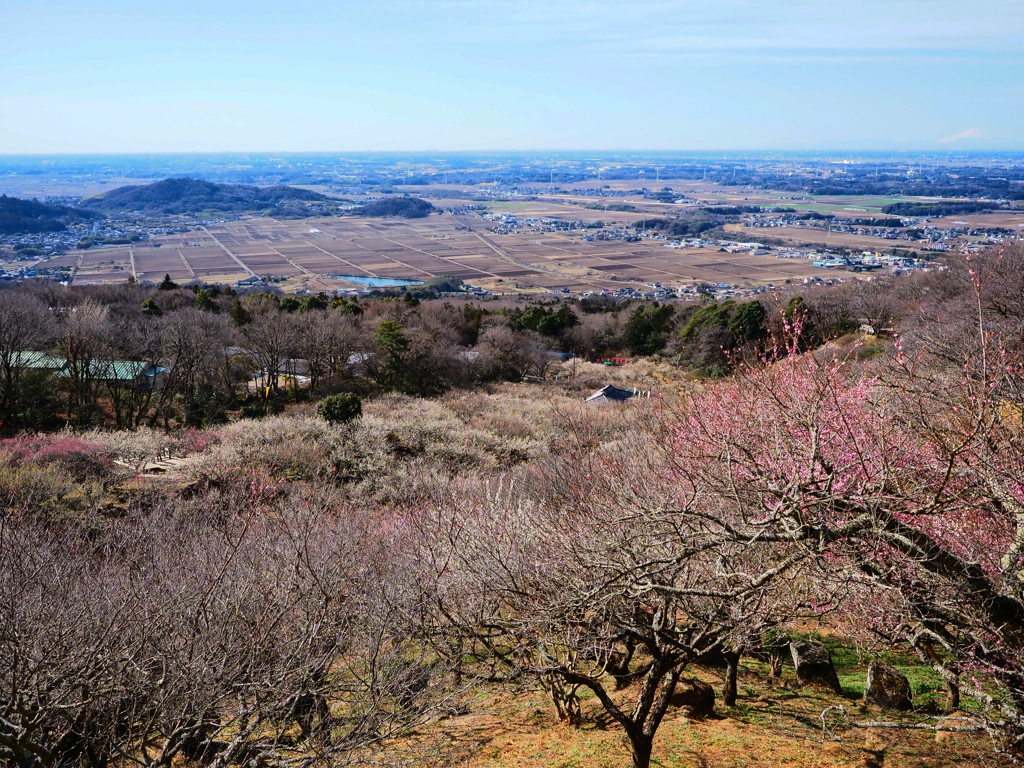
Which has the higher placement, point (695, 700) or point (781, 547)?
point (781, 547)

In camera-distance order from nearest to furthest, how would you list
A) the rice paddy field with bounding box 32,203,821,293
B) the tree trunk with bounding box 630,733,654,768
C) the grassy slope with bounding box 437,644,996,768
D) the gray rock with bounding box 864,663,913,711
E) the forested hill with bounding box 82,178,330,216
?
the tree trunk with bounding box 630,733,654,768 < the grassy slope with bounding box 437,644,996,768 < the gray rock with bounding box 864,663,913,711 < the rice paddy field with bounding box 32,203,821,293 < the forested hill with bounding box 82,178,330,216

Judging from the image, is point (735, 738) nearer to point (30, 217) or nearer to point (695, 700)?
point (695, 700)

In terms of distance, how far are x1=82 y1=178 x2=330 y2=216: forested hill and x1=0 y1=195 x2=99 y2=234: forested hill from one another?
23.3 metres

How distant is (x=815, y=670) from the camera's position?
902cm

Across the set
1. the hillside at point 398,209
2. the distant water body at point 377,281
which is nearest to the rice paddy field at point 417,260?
the distant water body at point 377,281

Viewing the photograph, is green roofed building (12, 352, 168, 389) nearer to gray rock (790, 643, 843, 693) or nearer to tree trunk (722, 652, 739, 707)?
tree trunk (722, 652, 739, 707)

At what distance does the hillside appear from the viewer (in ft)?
522

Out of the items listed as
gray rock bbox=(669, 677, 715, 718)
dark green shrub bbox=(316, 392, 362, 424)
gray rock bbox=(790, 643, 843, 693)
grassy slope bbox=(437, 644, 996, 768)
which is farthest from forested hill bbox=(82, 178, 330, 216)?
gray rock bbox=(669, 677, 715, 718)

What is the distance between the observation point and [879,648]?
29.3ft

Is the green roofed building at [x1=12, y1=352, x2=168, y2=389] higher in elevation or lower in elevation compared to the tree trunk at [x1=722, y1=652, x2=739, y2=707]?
higher

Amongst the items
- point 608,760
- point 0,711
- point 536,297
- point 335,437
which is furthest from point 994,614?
point 536,297

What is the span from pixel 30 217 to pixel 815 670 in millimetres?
131390

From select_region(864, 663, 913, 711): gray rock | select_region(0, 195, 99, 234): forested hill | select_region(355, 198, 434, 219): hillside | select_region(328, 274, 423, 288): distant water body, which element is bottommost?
select_region(864, 663, 913, 711): gray rock

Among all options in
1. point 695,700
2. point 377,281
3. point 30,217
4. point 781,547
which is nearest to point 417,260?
point 377,281
